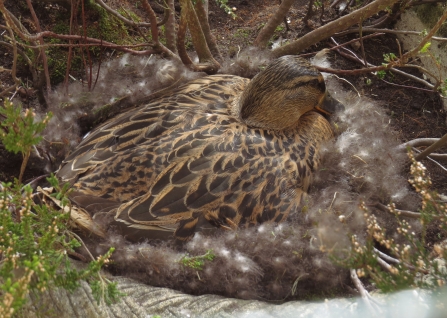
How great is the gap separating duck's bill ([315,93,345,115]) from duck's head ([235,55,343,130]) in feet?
0.54

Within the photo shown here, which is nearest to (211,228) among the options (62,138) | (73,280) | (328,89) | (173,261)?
(173,261)

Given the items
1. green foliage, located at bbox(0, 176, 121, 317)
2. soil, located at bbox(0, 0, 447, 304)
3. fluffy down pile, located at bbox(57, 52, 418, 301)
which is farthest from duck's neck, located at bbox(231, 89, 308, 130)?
green foliage, located at bbox(0, 176, 121, 317)

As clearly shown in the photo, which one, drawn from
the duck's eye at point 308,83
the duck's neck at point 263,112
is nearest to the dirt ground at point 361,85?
the duck's eye at point 308,83

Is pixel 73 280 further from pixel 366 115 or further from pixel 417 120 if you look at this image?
pixel 417 120

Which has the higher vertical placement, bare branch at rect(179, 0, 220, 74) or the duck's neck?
bare branch at rect(179, 0, 220, 74)

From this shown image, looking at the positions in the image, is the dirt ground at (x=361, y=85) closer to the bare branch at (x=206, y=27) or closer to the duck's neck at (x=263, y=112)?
the bare branch at (x=206, y=27)

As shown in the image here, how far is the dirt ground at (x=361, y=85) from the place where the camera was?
2.44 metres

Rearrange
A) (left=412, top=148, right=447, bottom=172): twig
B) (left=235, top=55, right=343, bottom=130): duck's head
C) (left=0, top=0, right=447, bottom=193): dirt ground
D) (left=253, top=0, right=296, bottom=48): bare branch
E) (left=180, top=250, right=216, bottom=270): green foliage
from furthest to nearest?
(left=253, top=0, right=296, bottom=48): bare branch
(left=0, top=0, right=447, bottom=193): dirt ground
(left=412, top=148, right=447, bottom=172): twig
(left=235, top=55, right=343, bottom=130): duck's head
(left=180, top=250, right=216, bottom=270): green foliage

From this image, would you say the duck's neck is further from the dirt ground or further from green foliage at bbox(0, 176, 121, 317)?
green foliage at bbox(0, 176, 121, 317)

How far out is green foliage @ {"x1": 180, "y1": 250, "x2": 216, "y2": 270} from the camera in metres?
1.73

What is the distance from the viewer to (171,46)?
2.66 meters

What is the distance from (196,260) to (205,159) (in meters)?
0.41

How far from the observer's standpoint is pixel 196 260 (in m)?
1.74

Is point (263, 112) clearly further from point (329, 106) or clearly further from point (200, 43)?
point (200, 43)
